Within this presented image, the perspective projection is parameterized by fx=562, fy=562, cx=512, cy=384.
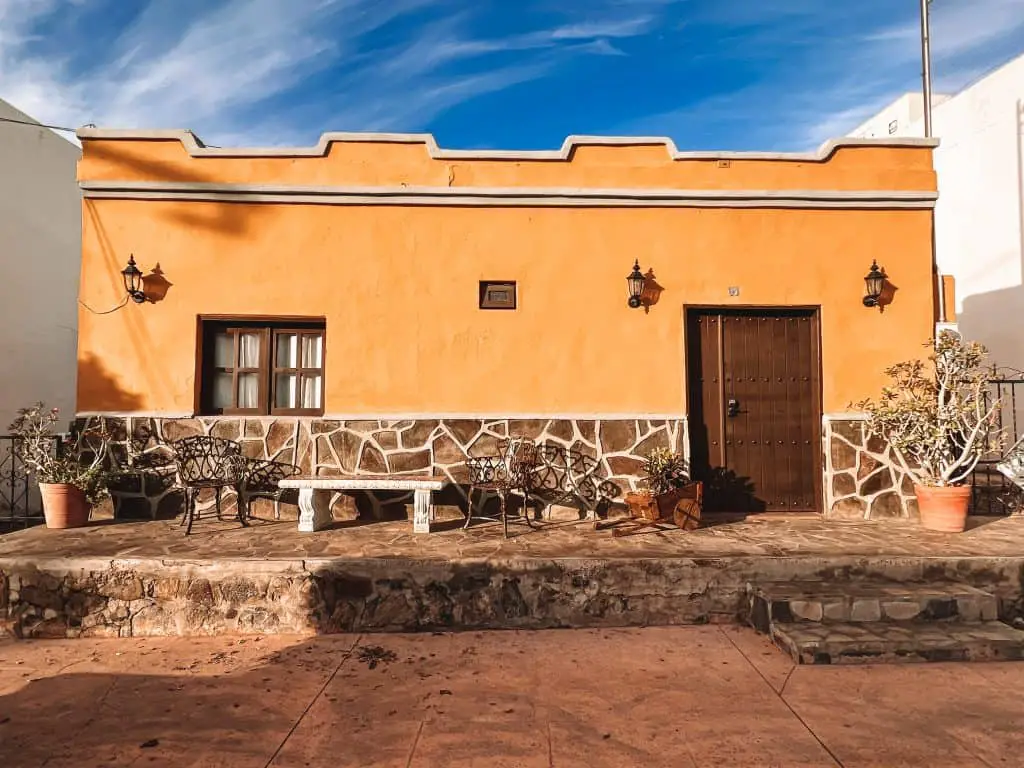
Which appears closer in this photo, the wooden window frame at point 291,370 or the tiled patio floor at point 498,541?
the tiled patio floor at point 498,541

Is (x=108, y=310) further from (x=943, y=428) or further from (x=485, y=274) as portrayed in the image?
(x=943, y=428)

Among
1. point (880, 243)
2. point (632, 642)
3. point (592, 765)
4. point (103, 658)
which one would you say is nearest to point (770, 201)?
point (880, 243)

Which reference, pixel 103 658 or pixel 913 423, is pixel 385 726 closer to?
pixel 103 658

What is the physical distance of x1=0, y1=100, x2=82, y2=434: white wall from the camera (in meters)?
9.44

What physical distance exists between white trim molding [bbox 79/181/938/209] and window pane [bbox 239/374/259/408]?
6.36 ft

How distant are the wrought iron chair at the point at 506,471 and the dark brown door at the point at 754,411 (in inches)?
72.9

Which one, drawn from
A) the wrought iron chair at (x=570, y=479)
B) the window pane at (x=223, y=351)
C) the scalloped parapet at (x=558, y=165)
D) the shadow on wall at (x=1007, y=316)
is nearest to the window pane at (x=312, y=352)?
the window pane at (x=223, y=351)

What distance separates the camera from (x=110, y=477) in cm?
579

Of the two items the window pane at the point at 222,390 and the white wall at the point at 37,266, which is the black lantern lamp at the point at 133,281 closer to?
the window pane at the point at 222,390

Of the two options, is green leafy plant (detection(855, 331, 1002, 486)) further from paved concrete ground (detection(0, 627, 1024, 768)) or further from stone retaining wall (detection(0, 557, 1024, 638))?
paved concrete ground (detection(0, 627, 1024, 768))

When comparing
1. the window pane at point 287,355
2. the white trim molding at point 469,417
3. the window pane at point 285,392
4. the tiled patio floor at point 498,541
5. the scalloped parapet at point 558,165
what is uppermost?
the scalloped parapet at point 558,165

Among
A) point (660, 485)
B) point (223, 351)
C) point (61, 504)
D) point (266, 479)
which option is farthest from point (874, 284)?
point (61, 504)

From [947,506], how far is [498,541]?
4.22 meters

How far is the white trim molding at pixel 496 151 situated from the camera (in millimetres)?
6145
